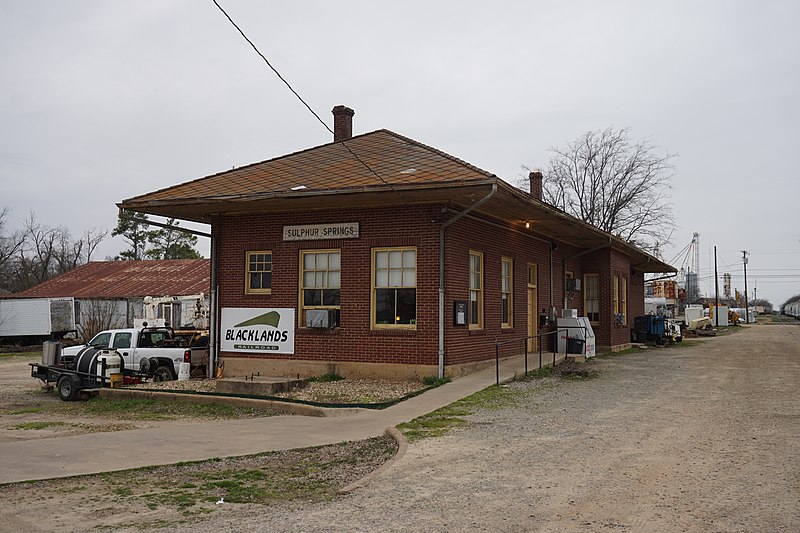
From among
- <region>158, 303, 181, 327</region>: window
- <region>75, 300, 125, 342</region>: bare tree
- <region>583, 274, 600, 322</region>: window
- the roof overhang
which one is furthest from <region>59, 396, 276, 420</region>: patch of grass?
<region>75, 300, 125, 342</region>: bare tree

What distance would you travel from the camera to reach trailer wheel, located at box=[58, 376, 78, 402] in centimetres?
1576

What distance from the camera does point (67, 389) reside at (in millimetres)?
15859

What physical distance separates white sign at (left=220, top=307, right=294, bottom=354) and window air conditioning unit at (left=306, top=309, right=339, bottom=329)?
62 centimetres

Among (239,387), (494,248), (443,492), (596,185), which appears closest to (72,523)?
(443,492)

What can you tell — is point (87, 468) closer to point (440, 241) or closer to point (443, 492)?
point (443, 492)

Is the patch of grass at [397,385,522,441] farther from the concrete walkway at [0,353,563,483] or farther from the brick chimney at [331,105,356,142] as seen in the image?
the brick chimney at [331,105,356,142]

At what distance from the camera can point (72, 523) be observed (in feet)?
20.4

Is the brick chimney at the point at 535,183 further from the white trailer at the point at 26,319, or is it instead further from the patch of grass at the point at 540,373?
the white trailer at the point at 26,319

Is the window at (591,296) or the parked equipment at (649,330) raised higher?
the window at (591,296)

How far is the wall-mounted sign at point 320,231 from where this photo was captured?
16.0 metres

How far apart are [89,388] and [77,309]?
26.4 m

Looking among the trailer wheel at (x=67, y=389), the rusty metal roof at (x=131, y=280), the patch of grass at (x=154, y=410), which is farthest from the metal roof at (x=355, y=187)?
the rusty metal roof at (x=131, y=280)

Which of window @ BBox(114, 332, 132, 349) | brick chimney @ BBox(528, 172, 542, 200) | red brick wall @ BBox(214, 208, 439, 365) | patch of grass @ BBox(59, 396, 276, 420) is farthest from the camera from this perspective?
brick chimney @ BBox(528, 172, 542, 200)

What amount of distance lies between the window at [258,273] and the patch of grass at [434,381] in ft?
14.8
